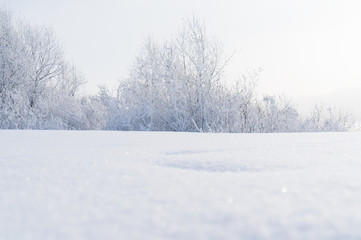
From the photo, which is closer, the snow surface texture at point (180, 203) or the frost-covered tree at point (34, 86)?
the snow surface texture at point (180, 203)

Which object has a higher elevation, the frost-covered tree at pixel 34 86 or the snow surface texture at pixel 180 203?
the frost-covered tree at pixel 34 86

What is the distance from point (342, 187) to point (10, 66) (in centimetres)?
1137

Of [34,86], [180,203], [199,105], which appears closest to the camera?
[180,203]

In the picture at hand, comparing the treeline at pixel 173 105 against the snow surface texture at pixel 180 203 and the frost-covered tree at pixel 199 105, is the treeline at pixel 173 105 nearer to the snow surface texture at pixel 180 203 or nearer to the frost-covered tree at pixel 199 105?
the frost-covered tree at pixel 199 105

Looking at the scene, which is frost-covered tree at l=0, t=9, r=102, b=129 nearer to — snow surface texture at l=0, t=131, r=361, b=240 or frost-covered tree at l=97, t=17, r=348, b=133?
frost-covered tree at l=97, t=17, r=348, b=133

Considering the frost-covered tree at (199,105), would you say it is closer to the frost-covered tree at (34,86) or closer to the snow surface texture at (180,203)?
the frost-covered tree at (34,86)

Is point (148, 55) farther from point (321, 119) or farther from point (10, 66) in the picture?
point (321, 119)

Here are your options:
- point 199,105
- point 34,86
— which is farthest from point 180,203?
point 34,86

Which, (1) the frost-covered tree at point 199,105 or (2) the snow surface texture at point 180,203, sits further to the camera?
(1) the frost-covered tree at point 199,105

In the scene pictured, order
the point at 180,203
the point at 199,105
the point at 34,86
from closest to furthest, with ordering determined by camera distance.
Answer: the point at 180,203 → the point at 199,105 → the point at 34,86

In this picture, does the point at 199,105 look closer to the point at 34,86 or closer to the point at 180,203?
Result: the point at 34,86

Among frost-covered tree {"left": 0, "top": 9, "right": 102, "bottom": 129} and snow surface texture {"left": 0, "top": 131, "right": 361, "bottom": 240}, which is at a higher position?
frost-covered tree {"left": 0, "top": 9, "right": 102, "bottom": 129}

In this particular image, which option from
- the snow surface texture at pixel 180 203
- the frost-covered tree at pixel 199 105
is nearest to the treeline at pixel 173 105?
the frost-covered tree at pixel 199 105

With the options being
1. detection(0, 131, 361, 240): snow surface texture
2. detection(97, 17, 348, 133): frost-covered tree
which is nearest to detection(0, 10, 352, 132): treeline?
detection(97, 17, 348, 133): frost-covered tree
